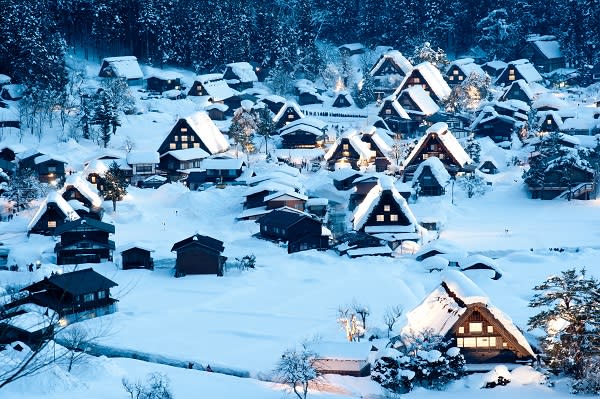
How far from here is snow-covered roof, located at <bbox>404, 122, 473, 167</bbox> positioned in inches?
1960

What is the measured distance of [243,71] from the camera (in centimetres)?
6994

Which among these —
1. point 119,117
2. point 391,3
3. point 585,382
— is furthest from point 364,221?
point 391,3

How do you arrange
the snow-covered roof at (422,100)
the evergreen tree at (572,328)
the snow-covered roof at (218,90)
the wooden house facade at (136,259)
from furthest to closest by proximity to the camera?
1. the snow-covered roof at (218,90)
2. the snow-covered roof at (422,100)
3. the wooden house facade at (136,259)
4. the evergreen tree at (572,328)

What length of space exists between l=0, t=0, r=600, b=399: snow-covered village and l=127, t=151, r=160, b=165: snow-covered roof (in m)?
0.12

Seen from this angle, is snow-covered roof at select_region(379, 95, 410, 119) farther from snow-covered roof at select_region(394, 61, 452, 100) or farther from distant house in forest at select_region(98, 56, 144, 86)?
distant house in forest at select_region(98, 56, 144, 86)

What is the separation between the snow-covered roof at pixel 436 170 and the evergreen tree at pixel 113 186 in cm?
1580

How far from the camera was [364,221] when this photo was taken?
1516 inches

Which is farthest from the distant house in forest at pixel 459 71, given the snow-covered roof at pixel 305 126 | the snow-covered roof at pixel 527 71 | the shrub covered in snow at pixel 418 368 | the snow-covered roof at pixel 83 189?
the shrub covered in snow at pixel 418 368

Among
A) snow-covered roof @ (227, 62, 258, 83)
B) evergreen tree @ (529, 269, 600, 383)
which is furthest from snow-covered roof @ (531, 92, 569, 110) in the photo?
evergreen tree @ (529, 269, 600, 383)

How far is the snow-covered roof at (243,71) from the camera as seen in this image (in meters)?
69.5

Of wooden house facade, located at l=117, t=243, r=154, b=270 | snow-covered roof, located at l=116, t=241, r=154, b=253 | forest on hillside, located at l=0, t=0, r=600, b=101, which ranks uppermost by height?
forest on hillside, located at l=0, t=0, r=600, b=101

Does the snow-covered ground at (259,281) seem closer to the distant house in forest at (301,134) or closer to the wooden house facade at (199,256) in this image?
the wooden house facade at (199,256)

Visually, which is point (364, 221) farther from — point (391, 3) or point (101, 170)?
point (391, 3)

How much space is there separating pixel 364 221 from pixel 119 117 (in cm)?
2495
